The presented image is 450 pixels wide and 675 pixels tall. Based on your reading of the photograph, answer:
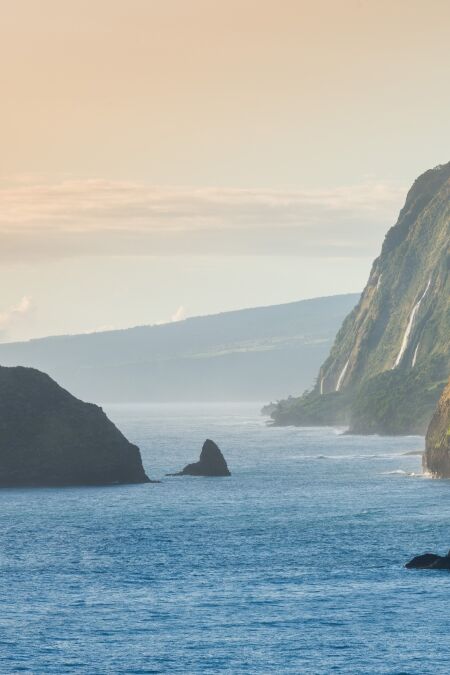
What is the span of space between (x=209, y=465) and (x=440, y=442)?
28371mm

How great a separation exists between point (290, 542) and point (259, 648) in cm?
3851

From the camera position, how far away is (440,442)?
163750 mm

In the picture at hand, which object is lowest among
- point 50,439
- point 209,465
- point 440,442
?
point 209,465

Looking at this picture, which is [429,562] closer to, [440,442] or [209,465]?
[440,442]

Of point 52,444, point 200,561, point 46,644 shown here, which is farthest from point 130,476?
point 46,644

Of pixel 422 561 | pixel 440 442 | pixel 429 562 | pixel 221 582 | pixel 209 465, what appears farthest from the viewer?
pixel 209 465

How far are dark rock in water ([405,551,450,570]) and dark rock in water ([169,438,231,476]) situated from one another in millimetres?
75668

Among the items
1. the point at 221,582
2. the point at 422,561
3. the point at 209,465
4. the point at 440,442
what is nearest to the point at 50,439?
the point at 209,465

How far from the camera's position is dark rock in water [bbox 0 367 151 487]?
497ft

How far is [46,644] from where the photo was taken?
77.2 meters

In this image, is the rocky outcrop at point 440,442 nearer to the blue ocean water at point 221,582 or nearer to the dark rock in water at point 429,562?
the blue ocean water at point 221,582

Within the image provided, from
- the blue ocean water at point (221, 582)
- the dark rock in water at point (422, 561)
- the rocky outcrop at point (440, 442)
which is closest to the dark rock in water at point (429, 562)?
the dark rock in water at point (422, 561)

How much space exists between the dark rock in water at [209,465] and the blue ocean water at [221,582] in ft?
66.9

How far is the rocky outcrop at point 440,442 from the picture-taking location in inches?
6358
